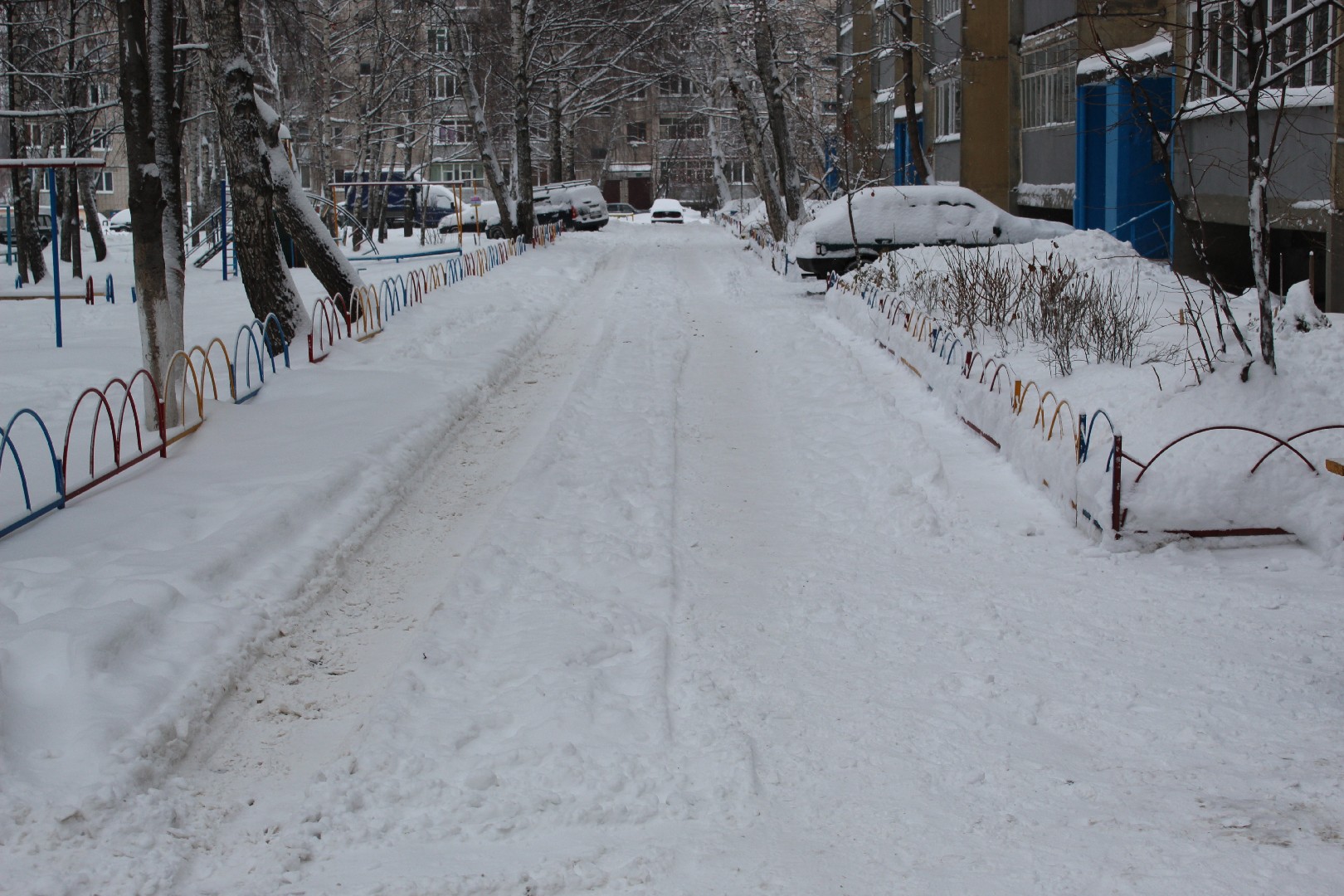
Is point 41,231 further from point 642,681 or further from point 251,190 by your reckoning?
point 642,681

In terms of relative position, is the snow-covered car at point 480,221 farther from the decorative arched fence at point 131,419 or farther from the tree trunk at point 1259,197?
the tree trunk at point 1259,197

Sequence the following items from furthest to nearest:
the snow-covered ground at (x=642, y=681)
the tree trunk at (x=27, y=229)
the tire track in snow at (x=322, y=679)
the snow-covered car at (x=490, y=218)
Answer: the snow-covered car at (x=490, y=218), the tree trunk at (x=27, y=229), the tire track in snow at (x=322, y=679), the snow-covered ground at (x=642, y=681)

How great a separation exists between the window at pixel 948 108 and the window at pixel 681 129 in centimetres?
2133

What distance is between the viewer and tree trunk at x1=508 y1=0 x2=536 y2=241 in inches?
1133

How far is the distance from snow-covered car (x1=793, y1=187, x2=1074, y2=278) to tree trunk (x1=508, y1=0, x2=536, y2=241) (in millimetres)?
12135

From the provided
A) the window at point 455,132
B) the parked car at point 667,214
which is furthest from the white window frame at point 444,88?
the parked car at point 667,214

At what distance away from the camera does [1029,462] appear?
782cm

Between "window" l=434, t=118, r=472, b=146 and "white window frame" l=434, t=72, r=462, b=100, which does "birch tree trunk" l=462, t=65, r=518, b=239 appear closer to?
"white window frame" l=434, t=72, r=462, b=100

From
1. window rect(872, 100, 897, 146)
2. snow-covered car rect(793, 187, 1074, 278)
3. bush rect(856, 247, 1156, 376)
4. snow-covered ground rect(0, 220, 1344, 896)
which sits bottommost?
snow-covered ground rect(0, 220, 1344, 896)

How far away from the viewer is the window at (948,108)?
3158cm

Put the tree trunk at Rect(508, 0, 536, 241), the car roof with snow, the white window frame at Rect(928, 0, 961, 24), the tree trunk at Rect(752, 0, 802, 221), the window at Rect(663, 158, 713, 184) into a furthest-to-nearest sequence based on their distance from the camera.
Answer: the window at Rect(663, 158, 713, 184), the white window frame at Rect(928, 0, 961, 24), the tree trunk at Rect(508, 0, 536, 241), the tree trunk at Rect(752, 0, 802, 221), the car roof with snow

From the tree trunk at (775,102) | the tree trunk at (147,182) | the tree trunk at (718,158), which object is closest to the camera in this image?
the tree trunk at (147,182)

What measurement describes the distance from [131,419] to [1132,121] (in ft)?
29.8

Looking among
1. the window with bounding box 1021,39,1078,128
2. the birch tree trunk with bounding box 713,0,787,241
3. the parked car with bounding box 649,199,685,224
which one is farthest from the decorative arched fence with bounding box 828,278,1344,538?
the parked car with bounding box 649,199,685,224
